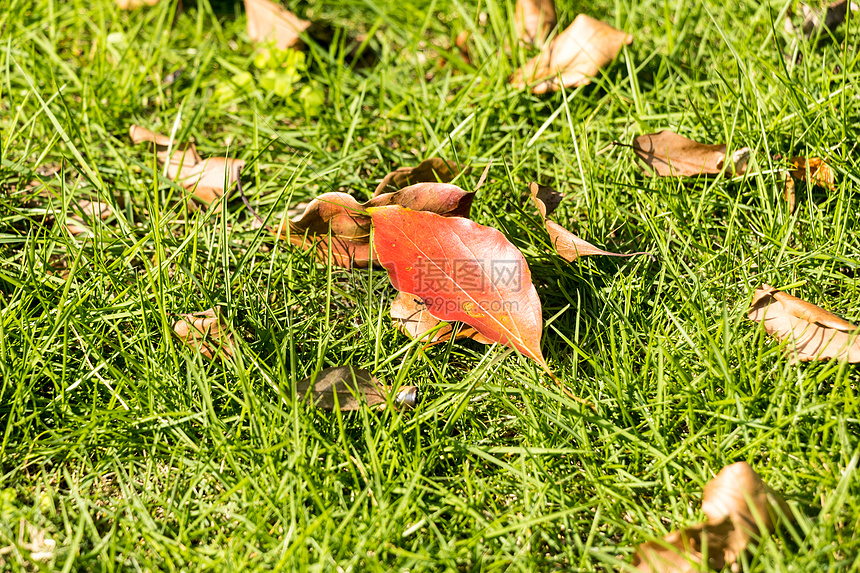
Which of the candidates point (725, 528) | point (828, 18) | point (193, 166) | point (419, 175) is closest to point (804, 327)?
point (725, 528)

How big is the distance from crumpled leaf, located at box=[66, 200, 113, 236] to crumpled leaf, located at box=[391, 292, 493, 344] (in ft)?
2.79

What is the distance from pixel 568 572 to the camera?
129 cm

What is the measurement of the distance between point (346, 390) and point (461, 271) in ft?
1.26

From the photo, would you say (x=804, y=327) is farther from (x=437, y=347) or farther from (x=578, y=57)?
(x=578, y=57)

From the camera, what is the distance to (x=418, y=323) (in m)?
1.64

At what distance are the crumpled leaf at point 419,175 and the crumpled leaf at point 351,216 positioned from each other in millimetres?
118

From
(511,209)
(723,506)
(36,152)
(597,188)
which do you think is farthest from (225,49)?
(723,506)

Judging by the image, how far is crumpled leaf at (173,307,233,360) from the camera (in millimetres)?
1585

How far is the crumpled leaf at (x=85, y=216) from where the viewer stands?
1846 millimetres

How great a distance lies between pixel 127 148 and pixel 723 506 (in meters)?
2.00

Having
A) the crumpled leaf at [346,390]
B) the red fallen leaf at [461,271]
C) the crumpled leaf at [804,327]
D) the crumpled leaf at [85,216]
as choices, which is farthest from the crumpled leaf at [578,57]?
the crumpled leaf at [85,216]

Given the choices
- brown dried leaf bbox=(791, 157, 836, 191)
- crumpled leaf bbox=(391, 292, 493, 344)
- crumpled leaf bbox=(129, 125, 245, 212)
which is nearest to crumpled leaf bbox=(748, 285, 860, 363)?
brown dried leaf bbox=(791, 157, 836, 191)

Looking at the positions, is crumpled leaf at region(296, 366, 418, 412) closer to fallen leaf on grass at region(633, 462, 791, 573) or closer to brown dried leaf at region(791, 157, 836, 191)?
fallen leaf on grass at region(633, 462, 791, 573)

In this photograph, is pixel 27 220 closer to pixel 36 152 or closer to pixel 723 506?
pixel 36 152
